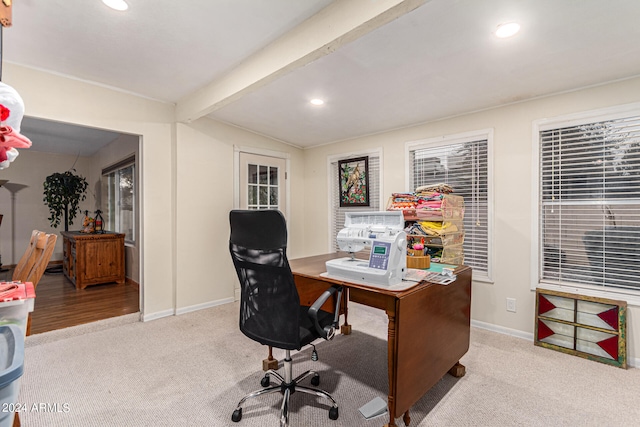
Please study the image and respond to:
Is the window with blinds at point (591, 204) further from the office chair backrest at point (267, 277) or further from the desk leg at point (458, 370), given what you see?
the office chair backrest at point (267, 277)

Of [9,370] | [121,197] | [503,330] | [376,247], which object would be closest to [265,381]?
[376,247]

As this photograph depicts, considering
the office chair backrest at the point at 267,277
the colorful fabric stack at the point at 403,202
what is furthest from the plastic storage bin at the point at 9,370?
the colorful fabric stack at the point at 403,202

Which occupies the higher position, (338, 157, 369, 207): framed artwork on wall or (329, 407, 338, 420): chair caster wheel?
(338, 157, 369, 207): framed artwork on wall

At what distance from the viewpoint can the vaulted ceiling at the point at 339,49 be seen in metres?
1.75

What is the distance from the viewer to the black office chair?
1609 millimetres

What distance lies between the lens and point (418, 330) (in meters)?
1.72

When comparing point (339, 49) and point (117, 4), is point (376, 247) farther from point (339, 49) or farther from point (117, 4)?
point (117, 4)

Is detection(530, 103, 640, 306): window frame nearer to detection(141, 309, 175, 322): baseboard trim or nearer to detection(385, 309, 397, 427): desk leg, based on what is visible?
detection(385, 309, 397, 427): desk leg

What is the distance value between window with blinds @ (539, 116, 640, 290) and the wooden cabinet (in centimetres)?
565

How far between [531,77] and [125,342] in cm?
421

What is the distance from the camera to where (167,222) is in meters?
3.51

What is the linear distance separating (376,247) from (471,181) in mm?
2018

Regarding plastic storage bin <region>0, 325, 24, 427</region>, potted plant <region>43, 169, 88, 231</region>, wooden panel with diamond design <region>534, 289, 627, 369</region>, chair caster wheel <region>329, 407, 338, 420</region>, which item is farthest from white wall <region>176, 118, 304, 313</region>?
wooden panel with diamond design <region>534, 289, 627, 369</region>

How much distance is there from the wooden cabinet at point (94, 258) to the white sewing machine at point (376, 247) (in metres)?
4.28
